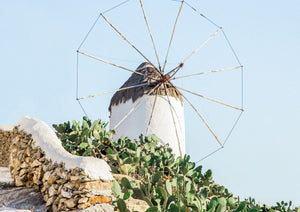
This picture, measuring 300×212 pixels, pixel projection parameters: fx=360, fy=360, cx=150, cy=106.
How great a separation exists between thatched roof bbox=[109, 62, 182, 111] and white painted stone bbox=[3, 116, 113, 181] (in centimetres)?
612

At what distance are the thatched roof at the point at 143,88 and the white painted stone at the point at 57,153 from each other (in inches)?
241

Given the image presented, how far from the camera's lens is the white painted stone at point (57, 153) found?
527 centimetres

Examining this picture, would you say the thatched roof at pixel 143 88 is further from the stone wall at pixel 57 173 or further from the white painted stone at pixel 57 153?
the stone wall at pixel 57 173

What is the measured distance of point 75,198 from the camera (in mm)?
5109

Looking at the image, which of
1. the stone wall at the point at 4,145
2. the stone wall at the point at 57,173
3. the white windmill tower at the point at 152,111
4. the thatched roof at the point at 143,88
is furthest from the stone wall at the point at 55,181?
the thatched roof at the point at 143,88

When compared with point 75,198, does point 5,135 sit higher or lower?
higher

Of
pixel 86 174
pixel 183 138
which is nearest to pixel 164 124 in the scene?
pixel 183 138

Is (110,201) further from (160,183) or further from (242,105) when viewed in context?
(242,105)

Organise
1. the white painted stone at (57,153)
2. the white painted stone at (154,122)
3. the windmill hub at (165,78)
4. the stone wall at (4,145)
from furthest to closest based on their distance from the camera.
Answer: the windmill hub at (165,78), the white painted stone at (154,122), the stone wall at (4,145), the white painted stone at (57,153)

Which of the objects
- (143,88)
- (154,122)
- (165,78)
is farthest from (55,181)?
(165,78)

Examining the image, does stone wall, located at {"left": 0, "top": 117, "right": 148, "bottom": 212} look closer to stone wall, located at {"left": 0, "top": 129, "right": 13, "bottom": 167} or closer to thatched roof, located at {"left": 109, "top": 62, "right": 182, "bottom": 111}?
stone wall, located at {"left": 0, "top": 129, "right": 13, "bottom": 167}

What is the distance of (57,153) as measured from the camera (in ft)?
19.2

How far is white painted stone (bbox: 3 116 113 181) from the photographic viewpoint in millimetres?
5266

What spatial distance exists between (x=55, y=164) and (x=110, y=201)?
1171 mm
